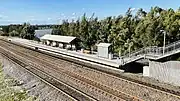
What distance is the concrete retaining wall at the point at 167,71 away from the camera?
83.5 feet

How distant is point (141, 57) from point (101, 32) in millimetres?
21242

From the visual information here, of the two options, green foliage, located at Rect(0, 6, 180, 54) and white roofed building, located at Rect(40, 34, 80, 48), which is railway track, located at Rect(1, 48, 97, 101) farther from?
white roofed building, located at Rect(40, 34, 80, 48)

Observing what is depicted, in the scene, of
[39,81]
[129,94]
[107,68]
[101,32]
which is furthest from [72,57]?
[129,94]

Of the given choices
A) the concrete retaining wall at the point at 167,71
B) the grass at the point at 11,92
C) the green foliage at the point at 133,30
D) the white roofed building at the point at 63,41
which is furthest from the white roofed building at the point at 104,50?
the grass at the point at 11,92

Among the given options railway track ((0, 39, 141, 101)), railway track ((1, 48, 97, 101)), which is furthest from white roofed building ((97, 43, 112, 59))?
railway track ((1, 48, 97, 101))

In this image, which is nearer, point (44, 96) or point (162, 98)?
point (162, 98)

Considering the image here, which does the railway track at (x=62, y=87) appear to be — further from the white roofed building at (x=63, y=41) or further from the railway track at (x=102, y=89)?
the white roofed building at (x=63, y=41)

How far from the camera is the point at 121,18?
52.3 m

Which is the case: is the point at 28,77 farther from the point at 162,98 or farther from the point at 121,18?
the point at 121,18

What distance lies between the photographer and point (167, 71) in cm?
2658

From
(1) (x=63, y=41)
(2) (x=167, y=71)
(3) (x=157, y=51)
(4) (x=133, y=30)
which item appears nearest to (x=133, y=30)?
(4) (x=133, y=30)

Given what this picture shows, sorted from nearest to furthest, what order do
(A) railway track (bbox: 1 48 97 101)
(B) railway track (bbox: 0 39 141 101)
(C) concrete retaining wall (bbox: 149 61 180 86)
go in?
1. (B) railway track (bbox: 0 39 141 101)
2. (A) railway track (bbox: 1 48 97 101)
3. (C) concrete retaining wall (bbox: 149 61 180 86)

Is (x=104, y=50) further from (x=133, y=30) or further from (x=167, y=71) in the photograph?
(x=167, y=71)

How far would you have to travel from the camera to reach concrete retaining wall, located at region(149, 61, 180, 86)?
25438mm
